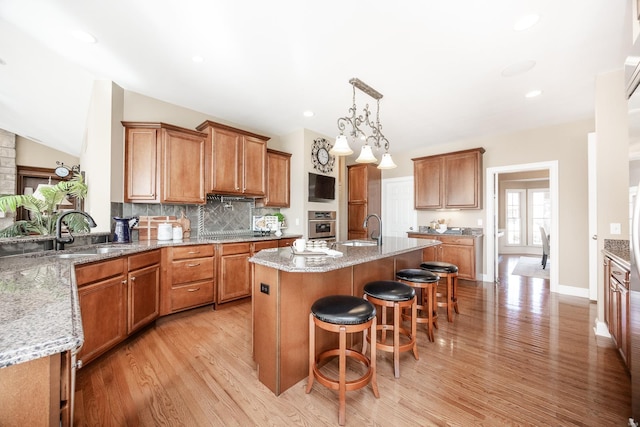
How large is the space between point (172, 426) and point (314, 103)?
3478 millimetres

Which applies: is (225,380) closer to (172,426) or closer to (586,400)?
(172,426)

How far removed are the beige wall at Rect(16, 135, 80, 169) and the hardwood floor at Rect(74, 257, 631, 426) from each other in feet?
18.8

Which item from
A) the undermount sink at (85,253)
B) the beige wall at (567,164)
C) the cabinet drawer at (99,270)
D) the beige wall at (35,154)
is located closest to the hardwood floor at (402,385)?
the cabinet drawer at (99,270)

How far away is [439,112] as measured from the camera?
3736mm

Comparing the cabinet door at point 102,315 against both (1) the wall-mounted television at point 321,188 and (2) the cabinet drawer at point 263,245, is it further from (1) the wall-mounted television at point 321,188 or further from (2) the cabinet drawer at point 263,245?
(1) the wall-mounted television at point 321,188

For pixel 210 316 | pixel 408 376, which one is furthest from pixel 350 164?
pixel 408 376

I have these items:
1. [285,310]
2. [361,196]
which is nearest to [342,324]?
[285,310]

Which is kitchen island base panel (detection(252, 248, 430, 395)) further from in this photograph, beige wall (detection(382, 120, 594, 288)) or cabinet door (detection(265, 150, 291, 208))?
beige wall (detection(382, 120, 594, 288))

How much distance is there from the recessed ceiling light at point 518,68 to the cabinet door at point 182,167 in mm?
3620

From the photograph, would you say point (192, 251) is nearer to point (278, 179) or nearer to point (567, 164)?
point (278, 179)

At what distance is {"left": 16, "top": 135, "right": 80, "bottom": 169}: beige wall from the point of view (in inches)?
211

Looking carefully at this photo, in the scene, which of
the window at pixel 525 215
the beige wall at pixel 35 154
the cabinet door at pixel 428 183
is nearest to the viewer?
the cabinet door at pixel 428 183

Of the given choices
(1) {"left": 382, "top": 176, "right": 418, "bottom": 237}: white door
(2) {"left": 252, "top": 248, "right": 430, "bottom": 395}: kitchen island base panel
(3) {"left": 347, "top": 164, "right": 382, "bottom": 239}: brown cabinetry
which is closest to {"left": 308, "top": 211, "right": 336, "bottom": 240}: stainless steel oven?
(3) {"left": 347, "top": 164, "right": 382, "bottom": 239}: brown cabinetry

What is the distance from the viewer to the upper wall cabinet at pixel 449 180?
461 cm
